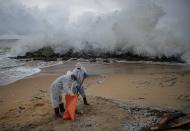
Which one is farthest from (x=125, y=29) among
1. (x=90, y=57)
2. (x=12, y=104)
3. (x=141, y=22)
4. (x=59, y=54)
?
(x=12, y=104)

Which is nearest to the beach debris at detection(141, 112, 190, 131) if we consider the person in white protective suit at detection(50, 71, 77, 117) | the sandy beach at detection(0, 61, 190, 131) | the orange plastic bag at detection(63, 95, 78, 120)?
the sandy beach at detection(0, 61, 190, 131)

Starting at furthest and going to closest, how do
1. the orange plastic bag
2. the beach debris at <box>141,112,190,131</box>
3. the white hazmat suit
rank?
the white hazmat suit < the orange plastic bag < the beach debris at <box>141,112,190,131</box>

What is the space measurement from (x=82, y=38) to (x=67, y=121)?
1969 centimetres

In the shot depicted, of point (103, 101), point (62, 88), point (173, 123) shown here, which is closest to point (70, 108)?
point (62, 88)

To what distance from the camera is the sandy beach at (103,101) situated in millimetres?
6699

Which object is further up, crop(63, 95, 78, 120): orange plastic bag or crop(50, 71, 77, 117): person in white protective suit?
crop(50, 71, 77, 117): person in white protective suit

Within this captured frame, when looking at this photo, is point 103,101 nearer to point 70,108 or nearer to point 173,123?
point 70,108

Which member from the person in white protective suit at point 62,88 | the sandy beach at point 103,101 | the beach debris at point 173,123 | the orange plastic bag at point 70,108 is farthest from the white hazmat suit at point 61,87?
the beach debris at point 173,123

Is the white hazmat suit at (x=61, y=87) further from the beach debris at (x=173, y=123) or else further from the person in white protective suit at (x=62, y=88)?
the beach debris at (x=173, y=123)

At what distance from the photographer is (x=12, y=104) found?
30.2 ft

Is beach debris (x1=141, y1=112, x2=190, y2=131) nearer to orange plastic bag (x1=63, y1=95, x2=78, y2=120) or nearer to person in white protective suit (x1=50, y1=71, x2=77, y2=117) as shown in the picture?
orange plastic bag (x1=63, y1=95, x2=78, y2=120)

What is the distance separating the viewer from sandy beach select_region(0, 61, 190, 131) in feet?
22.0

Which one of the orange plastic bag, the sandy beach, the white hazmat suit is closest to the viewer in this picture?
the sandy beach

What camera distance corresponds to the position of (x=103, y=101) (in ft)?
27.7
